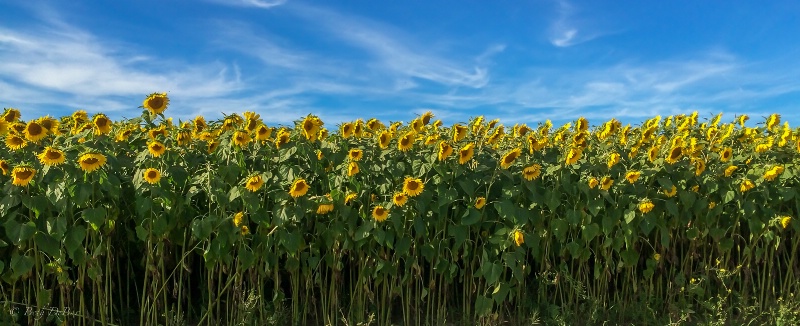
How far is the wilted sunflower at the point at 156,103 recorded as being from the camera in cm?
427

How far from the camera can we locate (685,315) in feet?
15.0

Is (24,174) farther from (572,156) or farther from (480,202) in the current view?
(572,156)

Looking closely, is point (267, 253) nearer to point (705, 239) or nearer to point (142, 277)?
point (142, 277)

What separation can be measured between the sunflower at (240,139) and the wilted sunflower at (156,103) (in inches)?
23.8

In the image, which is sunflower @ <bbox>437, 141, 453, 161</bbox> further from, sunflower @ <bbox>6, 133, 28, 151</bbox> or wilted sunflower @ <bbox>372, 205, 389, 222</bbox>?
sunflower @ <bbox>6, 133, 28, 151</bbox>

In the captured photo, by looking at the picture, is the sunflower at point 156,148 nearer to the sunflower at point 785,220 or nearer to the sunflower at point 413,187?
the sunflower at point 413,187

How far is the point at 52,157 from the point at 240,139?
38.1 inches

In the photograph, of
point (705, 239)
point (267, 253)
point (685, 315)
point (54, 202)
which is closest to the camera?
point (54, 202)

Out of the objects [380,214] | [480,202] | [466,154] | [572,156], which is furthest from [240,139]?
[572,156]

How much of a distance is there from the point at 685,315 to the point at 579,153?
1.33m

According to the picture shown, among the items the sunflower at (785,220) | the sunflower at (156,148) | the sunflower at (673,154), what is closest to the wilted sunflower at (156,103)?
the sunflower at (156,148)

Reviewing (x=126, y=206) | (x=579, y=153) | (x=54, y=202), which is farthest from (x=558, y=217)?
(x=54, y=202)

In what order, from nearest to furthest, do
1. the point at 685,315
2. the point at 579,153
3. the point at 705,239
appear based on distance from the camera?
the point at 579,153
the point at 685,315
the point at 705,239

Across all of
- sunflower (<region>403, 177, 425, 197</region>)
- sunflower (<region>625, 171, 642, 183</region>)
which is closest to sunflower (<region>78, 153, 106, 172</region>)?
sunflower (<region>403, 177, 425, 197</region>)
